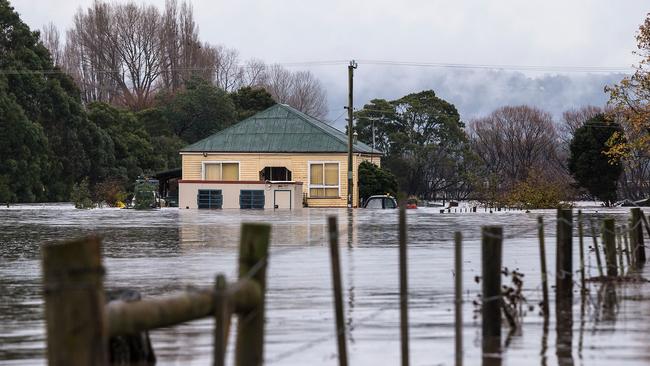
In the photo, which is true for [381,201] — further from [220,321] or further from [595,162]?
[220,321]

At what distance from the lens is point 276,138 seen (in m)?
77.1

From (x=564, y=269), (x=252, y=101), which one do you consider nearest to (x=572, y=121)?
(x=252, y=101)

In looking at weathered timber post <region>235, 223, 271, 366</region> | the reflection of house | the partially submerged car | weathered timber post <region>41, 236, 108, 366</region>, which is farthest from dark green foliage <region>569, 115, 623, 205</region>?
weathered timber post <region>41, 236, 108, 366</region>

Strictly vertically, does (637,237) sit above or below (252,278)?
above

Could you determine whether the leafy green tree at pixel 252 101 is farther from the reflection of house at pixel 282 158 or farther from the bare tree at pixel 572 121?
the bare tree at pixel 572 121

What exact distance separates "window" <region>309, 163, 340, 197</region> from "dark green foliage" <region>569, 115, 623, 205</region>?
13.5m

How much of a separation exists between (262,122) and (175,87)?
123ft

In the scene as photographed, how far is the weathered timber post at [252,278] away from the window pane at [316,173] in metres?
66.6

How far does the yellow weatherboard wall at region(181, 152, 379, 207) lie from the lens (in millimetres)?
74938

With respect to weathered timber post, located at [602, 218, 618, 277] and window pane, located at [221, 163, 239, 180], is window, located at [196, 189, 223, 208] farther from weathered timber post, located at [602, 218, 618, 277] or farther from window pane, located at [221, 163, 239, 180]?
weathered timber post, located at [602, 218, 618, 277]

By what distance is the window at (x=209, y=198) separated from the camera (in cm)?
7150

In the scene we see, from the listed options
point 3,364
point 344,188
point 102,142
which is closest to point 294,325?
point 3,364

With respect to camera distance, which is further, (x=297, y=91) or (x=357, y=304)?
(x=297, y=91)

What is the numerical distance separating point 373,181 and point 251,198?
7941 mm
